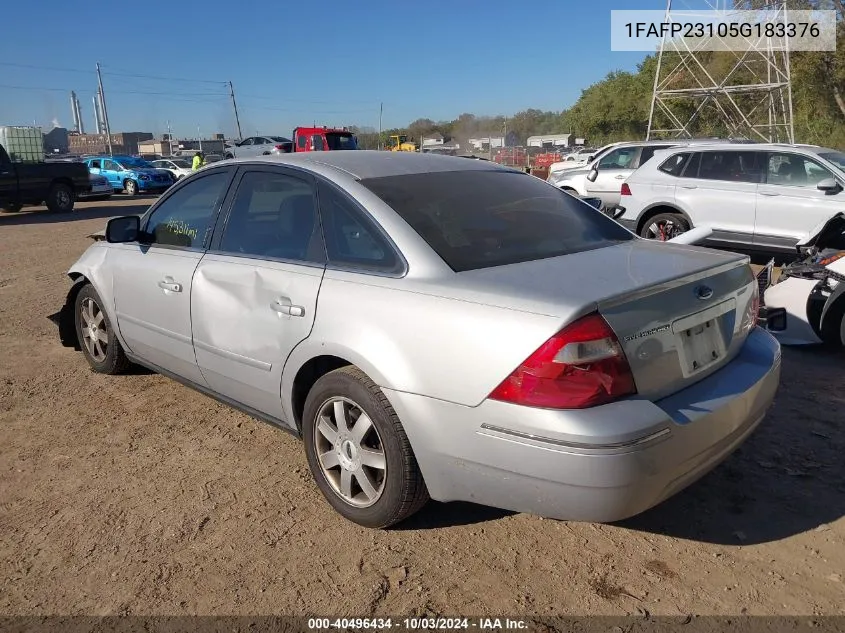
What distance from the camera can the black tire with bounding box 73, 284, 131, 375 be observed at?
4801mm

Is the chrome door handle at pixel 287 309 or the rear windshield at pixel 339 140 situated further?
the rear windshield at pixel 339 140

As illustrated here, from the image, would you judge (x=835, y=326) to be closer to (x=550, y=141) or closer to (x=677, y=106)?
(x=677, y=106)

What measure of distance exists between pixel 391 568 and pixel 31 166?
728 inches

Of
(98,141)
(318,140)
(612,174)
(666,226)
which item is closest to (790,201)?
(666,226)

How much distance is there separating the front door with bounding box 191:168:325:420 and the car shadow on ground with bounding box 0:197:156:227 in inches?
602

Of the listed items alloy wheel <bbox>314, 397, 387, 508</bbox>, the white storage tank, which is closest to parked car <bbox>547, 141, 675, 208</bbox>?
alloy wheel <bbox>314, 397, 387, 508</bbox>

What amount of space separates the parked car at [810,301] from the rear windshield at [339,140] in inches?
886

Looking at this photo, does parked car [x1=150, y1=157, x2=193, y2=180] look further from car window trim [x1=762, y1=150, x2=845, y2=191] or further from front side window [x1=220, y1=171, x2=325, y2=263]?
front side window [x1=220, y1=171, x2=325, y2=263]

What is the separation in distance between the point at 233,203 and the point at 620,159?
35.6 feet

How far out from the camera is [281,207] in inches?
141

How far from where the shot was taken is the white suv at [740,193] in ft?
27.2

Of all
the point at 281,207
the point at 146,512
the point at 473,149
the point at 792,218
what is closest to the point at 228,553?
the point at 146,512

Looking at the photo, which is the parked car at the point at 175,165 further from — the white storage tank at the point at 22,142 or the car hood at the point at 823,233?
the car hood at the point at 823,233

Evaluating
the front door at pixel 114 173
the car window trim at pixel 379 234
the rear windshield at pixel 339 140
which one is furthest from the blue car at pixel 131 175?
the car window trim at pixel 379 234
